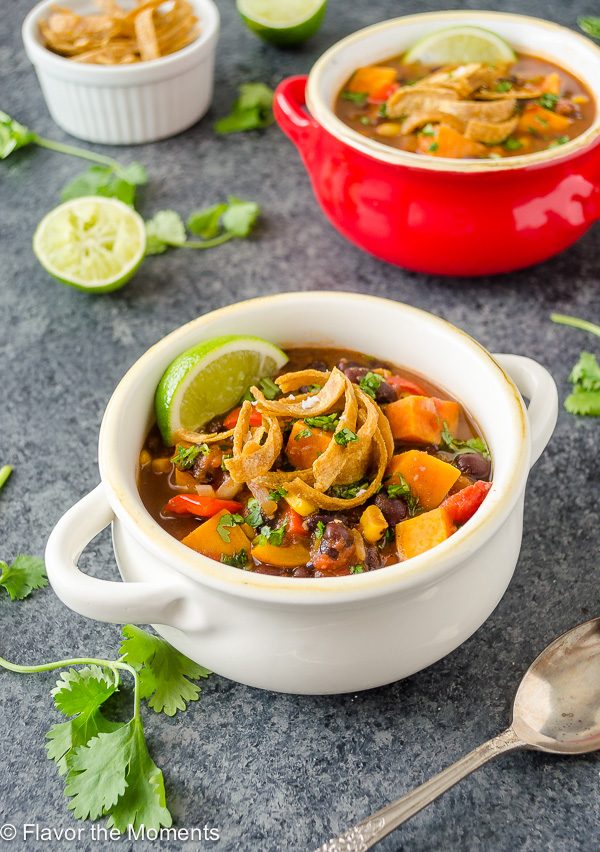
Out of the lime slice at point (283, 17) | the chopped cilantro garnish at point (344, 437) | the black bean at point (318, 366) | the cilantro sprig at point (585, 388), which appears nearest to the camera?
the chopped cilantro garnish at point (344, 437)

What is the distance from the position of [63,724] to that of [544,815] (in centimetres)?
91

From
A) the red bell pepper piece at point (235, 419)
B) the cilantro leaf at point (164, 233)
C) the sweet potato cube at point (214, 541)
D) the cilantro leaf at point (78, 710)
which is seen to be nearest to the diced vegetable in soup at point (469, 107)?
the cilantro leaf at point (164, 233)

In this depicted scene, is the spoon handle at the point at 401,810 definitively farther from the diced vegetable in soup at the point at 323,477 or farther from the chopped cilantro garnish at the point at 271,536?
the chopped cilantro garnish at the point at 271,536

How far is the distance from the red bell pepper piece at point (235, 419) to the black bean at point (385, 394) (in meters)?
0.25

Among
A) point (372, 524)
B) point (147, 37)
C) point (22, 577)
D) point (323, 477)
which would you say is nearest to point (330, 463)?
point (323, 477)

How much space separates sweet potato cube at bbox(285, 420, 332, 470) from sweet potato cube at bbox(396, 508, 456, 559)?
0.22 m

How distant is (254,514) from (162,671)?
382 millimetres

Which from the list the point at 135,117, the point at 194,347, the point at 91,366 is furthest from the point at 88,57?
the point at 194,347

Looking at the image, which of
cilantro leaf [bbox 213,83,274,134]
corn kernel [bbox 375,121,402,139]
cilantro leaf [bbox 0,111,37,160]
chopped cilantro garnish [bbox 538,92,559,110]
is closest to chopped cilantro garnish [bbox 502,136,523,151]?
chopped cilantro garnish [bbox 538,92,559,110]

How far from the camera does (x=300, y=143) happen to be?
2994 millimetres

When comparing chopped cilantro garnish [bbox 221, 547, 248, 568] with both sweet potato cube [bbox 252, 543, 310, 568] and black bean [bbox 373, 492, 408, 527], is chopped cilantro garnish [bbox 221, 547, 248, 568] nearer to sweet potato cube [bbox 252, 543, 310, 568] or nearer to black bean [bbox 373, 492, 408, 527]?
sweet potato cube [bbox 252, 543, 310, 568]

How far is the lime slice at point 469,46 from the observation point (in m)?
3.17

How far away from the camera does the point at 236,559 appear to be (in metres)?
1.86

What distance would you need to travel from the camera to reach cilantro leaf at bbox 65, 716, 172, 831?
5.91 feet
